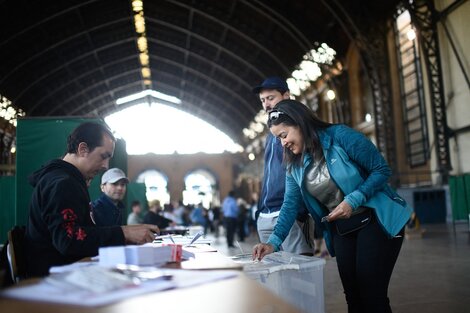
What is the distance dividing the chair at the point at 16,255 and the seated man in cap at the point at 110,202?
1964 millimetres

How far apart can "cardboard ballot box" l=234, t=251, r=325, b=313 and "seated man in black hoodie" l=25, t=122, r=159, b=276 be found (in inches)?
18.4

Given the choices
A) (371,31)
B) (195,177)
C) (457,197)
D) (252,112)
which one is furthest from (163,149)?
(457,197)

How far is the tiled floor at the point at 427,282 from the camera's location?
4078 mm

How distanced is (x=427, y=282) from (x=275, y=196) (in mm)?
2774

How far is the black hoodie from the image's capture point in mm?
1941

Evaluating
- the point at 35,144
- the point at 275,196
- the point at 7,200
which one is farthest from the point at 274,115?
the point at 7,200

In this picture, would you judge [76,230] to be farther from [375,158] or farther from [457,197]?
[457,197]

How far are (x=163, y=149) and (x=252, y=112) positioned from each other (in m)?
9.81

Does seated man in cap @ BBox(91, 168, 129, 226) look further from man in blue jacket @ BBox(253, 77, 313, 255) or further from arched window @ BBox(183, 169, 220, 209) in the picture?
arched window @ BBox(183, 169, 220, 209)

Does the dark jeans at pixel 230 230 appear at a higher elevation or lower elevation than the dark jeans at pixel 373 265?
lower

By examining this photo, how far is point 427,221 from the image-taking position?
48.4 ft

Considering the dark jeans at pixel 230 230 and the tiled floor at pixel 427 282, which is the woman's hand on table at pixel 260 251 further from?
the dark jeans at pixel 230 230

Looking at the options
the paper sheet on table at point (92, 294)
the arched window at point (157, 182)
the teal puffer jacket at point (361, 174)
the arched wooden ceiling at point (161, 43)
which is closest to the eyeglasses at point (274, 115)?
the teal puffer jacket at point (361, 174)

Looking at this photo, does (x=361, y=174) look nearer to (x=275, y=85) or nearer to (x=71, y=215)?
(x=275, y=85)
